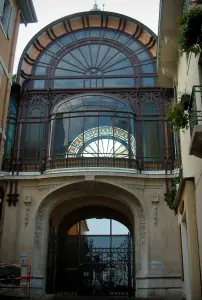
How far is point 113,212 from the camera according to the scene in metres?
24.0

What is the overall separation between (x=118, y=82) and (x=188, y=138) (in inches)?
494

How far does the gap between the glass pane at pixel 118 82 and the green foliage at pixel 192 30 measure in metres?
14.9

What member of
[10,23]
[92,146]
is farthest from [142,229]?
[10,23]

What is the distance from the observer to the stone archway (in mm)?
19500

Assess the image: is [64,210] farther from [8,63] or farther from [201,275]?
[201,275]

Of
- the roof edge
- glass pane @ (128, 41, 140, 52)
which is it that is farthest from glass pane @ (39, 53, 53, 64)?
the roof edge

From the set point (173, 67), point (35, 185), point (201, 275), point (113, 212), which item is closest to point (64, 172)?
point (35, 185)

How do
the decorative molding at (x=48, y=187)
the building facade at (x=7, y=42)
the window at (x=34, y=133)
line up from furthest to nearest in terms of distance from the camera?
the window at (x=34, y=133) → the decorative molding at (x=48, y=187) → the building facade at (x=7, y=42)

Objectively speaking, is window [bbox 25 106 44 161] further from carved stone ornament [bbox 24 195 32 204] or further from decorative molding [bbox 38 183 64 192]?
carved stone ornament [bbox 24 195 32 204]

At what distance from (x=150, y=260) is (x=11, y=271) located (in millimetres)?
7617

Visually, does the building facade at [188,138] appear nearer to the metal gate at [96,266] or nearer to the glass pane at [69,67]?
the metal gate at [96,266]

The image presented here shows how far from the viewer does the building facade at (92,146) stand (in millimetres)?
19594

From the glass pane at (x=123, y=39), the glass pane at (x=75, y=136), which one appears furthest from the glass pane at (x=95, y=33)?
the glass pane at (x=75, y=136)

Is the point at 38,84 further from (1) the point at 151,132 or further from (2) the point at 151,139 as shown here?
(2) the point at 151,139
